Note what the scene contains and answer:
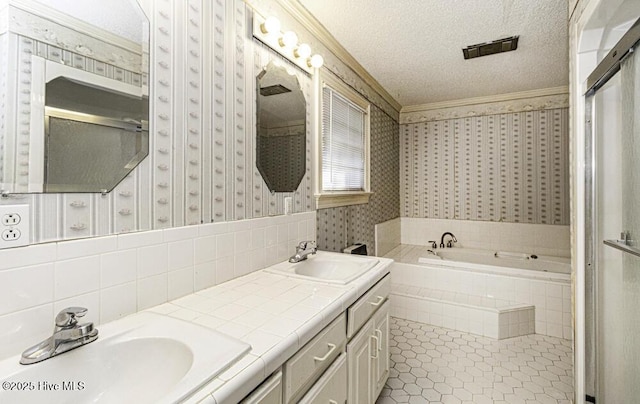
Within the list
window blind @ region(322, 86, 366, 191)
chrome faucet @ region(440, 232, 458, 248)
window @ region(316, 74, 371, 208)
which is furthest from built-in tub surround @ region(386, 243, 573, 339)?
window blind @ region(322, 86, 366, 191)

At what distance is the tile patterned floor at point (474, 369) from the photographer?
6.06ft

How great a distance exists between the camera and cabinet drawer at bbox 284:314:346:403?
2.92 feet

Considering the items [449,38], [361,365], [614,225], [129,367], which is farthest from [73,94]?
[449,38]

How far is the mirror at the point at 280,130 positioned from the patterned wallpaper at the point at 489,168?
8.50 feet

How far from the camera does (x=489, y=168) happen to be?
12.3 ft

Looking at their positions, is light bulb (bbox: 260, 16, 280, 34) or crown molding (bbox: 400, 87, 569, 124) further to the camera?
crown molding (bbox: 400, 87, 569, 124)

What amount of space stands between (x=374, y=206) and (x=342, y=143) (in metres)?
1.02

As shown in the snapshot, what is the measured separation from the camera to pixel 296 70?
1960mm

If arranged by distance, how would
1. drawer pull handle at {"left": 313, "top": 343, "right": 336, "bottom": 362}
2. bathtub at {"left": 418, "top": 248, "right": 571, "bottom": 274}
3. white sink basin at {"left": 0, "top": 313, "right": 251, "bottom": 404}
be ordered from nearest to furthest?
white sink basin at {"left": 0, "top": 313, "right": 251, "bottom": 404} → drawer pull handle at {"left": 313, "top": 343, "right": 336, "bottom": 362} → bathtub at {"left": 418, "top": 248, "right": 571, "bottom": 274}

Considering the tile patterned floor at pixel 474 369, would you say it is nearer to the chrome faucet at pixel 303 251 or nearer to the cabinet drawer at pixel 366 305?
the cabinet drawer at pixel 366 305

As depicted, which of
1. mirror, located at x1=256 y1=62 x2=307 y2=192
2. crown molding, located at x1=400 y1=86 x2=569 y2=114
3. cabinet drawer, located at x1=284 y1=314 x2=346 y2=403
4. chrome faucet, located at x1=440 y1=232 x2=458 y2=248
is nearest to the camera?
cabinet drawer, located at x1=284 y1=314 x2=346 y2=403

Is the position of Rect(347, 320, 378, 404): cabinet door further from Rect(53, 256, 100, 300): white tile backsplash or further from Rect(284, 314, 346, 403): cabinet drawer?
Rect(53, 256, 100, 300): white tile backsplash

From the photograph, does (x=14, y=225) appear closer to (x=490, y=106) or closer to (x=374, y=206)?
(x=374, y=206)

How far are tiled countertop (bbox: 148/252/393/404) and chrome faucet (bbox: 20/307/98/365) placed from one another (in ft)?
0.87
